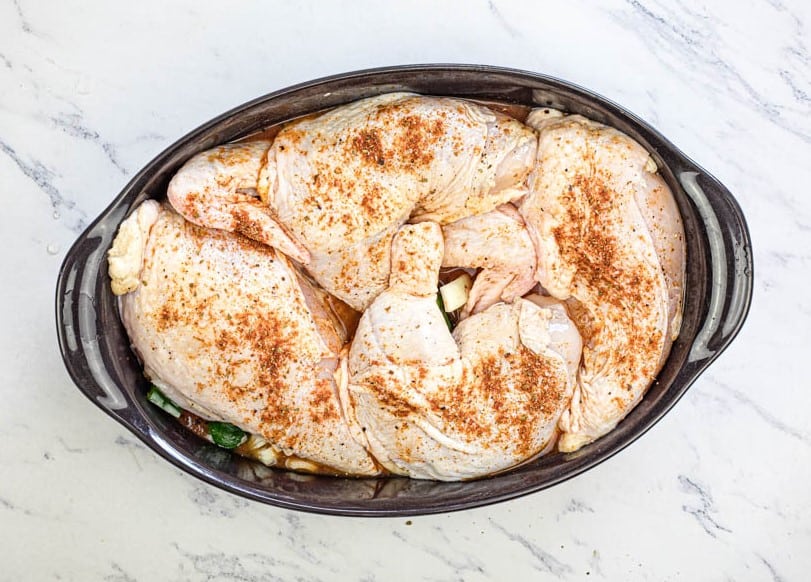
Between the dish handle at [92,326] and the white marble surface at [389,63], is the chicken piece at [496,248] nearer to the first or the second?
the white marble surface at [389,63]

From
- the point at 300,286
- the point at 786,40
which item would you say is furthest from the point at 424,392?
the point at 786,40

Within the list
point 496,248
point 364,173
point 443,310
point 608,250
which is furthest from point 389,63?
point 608,250

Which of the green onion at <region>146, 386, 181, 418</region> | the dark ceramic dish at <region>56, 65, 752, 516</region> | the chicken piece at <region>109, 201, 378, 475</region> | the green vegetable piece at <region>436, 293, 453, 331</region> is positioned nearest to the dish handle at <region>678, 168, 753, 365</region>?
the dark ceramic dish at <region>56, 65, 752, 516</region>

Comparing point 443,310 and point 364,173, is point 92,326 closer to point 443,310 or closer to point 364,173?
point 364,173

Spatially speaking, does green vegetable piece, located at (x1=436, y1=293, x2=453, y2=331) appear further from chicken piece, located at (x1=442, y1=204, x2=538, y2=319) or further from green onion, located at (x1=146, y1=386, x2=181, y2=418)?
green onion, located at (x1=146, y1=386, x2=181, y2=418)

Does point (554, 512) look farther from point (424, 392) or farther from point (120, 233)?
point (120, 233)

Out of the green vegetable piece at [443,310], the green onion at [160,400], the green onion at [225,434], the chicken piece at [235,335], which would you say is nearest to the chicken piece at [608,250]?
the green vegetable piece at [443,310]

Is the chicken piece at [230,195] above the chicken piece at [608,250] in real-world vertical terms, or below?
below
